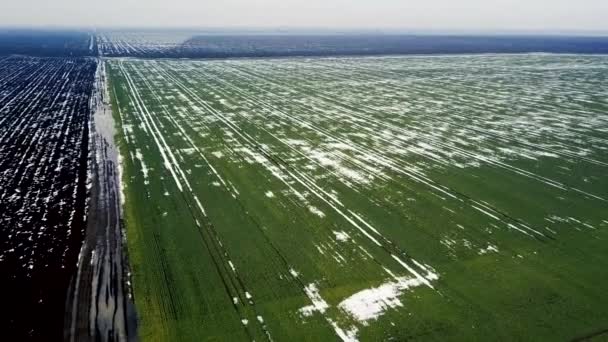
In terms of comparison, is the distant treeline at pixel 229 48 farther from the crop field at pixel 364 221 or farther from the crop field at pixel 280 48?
the crop field at pixel 364 221

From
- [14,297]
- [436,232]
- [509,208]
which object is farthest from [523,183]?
[14,297]

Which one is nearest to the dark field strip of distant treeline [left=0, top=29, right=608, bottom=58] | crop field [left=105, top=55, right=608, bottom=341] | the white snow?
crop field [left=105, top=55, right=608, bottom=341]

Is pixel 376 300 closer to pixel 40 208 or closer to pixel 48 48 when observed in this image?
pixel 40 208

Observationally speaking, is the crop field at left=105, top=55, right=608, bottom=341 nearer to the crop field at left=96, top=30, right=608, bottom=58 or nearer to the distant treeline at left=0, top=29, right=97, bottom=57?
the crop field at left=96, top=30, right=608, bottom=58

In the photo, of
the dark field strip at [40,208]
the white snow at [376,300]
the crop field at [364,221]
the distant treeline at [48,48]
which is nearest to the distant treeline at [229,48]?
the distant treeline at [48,48]

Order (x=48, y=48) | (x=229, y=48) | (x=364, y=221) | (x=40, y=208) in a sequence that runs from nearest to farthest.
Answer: (x=364, y=221), (x=40, y=208), (x=48, y=48), (x=229, y=48)

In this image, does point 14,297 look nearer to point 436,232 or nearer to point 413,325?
point 413,325

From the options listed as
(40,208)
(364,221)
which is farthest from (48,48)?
(364,221)
